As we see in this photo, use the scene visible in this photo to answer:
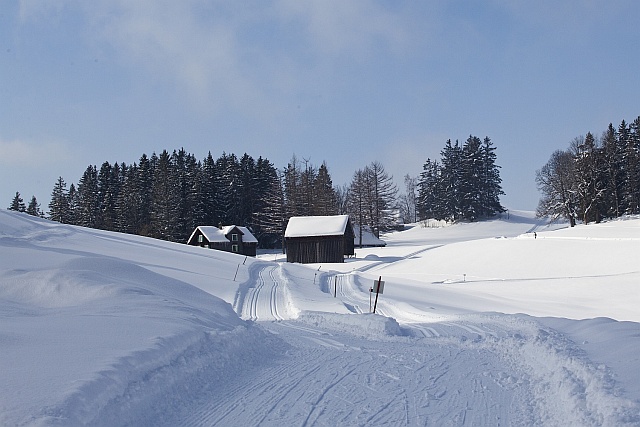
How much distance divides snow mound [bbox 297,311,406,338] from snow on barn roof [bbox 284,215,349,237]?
38.4 meters

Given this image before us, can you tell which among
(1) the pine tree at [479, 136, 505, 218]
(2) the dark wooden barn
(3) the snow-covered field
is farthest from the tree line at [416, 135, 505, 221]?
(3) the snow-covered field

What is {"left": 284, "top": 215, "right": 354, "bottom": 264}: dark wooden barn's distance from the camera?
54500 mm

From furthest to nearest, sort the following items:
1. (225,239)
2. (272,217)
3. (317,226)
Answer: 1. (272,217)
2. (225,239)
3. (317,226)

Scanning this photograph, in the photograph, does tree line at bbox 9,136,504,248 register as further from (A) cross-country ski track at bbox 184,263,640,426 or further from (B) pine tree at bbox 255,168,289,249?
(A) cross-country ski track at bbox 184,263,640,426

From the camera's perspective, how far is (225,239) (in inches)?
2359

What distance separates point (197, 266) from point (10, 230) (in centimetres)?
1352

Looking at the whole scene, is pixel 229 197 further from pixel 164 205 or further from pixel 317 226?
pixel 317 226

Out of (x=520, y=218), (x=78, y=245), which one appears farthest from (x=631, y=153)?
(x=78, y=245)

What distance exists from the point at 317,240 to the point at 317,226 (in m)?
1.61

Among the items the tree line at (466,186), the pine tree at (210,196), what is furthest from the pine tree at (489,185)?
the pine tree at (210,196)

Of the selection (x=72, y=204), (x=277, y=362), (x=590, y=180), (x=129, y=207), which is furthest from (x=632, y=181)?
(x=72, y=204)

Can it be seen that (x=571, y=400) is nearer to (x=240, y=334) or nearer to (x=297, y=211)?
(x=240, y=334)

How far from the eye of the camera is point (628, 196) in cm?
6297

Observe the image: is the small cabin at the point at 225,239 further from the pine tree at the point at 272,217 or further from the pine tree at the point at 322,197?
the pine tree at the point at 322,197
